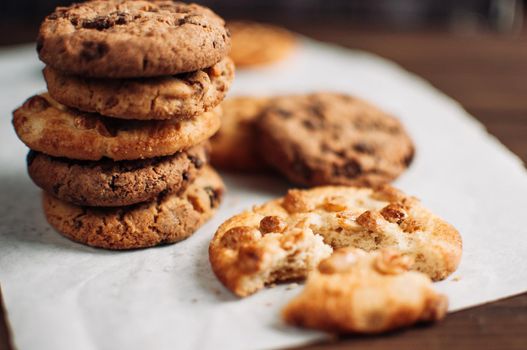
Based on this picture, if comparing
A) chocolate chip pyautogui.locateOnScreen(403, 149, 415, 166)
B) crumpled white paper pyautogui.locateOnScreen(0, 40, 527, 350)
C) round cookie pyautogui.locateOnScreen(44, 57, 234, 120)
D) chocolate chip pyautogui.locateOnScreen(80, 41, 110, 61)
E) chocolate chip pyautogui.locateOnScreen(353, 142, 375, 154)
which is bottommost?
crumpled white paper pyautogui.locateOnScreen(0, 40, 527, 350)

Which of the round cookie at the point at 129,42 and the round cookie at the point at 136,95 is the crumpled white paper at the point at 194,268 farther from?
the round cookie at the point at 129,42

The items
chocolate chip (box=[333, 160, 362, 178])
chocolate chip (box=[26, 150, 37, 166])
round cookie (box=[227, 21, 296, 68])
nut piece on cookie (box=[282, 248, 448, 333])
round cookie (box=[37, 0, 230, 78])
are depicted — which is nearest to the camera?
nut piece on cookie (box=[282, 248, 448, 333])

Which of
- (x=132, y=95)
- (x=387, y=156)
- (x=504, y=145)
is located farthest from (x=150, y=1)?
(x=504, y=145)

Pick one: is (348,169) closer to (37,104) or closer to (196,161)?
(196,161)

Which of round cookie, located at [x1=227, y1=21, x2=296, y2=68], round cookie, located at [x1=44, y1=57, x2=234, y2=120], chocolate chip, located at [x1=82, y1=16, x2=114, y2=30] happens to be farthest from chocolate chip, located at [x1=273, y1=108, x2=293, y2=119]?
round cookie, located at [x1=227, y1=21, x2=296, y2=68]

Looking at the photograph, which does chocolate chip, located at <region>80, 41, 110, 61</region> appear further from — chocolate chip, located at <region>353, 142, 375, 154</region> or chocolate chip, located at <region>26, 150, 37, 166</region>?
chocolate chip, located at <region>353, 142, 375, 154</region>

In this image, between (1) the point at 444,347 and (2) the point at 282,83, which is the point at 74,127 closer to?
(1) the point at 444,347

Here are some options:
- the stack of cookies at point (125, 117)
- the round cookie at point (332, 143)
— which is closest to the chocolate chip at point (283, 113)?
the round cookie at point (332, 143)
